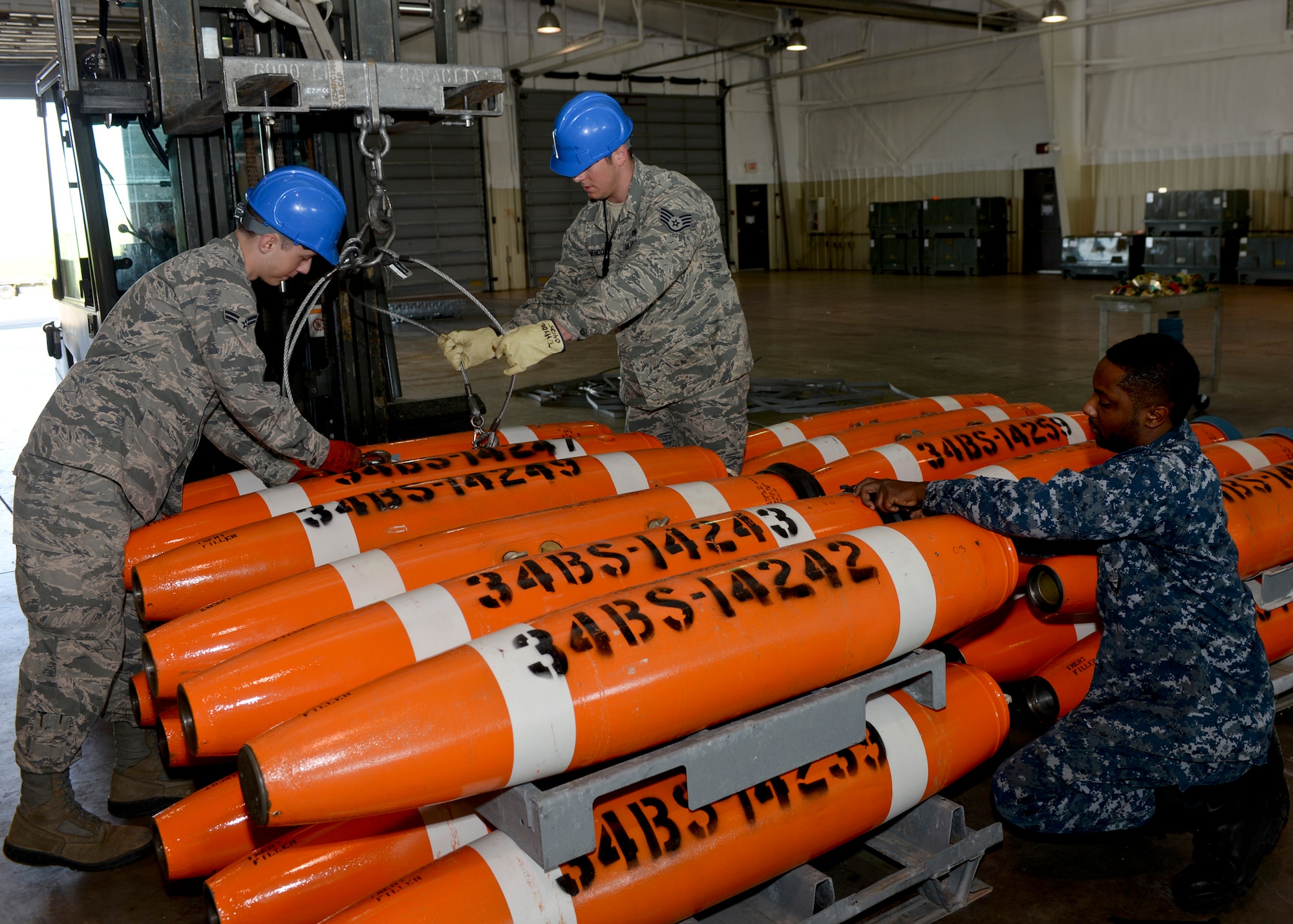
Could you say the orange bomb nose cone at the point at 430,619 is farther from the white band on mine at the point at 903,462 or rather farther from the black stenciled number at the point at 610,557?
the white band on mine at the point at 903,462

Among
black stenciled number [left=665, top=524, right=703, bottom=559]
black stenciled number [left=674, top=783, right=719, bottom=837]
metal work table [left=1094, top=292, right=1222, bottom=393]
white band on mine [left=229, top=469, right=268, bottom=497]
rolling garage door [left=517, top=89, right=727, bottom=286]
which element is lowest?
black stenciled number [left=674, top=783, right=719, bottom=837]

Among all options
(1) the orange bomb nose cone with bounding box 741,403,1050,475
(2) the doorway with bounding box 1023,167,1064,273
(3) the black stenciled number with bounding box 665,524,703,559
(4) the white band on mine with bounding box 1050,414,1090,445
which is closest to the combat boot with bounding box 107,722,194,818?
(3) the black stenciled number with bounding box 665,524,703,559

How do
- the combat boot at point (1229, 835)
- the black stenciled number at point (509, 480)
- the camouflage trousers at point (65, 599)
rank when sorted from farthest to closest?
the black stenciled number at point (509, 480)
the camouflage trousers at point (65, 599)
the combat boot at point (1229, 835)

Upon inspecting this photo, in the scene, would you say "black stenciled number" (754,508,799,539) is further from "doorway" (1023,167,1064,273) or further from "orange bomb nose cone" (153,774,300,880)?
"doorway" (1023,167,1064,273)

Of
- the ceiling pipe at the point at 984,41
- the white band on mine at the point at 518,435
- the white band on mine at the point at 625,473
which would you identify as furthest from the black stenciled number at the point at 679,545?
the ceiling pipe at the point at 984,41

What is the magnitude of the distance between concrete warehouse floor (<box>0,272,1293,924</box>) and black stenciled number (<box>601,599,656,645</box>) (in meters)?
1.10

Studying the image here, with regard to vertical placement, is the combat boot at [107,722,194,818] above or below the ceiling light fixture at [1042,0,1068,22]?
below

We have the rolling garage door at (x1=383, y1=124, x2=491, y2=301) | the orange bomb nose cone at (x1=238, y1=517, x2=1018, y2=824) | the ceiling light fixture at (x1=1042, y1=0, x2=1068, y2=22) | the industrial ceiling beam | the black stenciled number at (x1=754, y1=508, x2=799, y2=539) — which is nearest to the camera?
the orange bomb nose cone at (x1=238, y1=517, x2=1018, y2=824)

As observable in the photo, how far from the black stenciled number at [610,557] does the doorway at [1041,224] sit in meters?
21.8

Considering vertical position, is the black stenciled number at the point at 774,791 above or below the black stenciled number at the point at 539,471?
below

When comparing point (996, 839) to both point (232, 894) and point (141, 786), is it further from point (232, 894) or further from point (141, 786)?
point (141, 786)

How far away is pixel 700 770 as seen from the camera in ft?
7.50

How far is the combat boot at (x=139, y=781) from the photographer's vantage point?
10.8 feet

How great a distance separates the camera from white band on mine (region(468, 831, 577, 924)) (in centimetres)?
213
